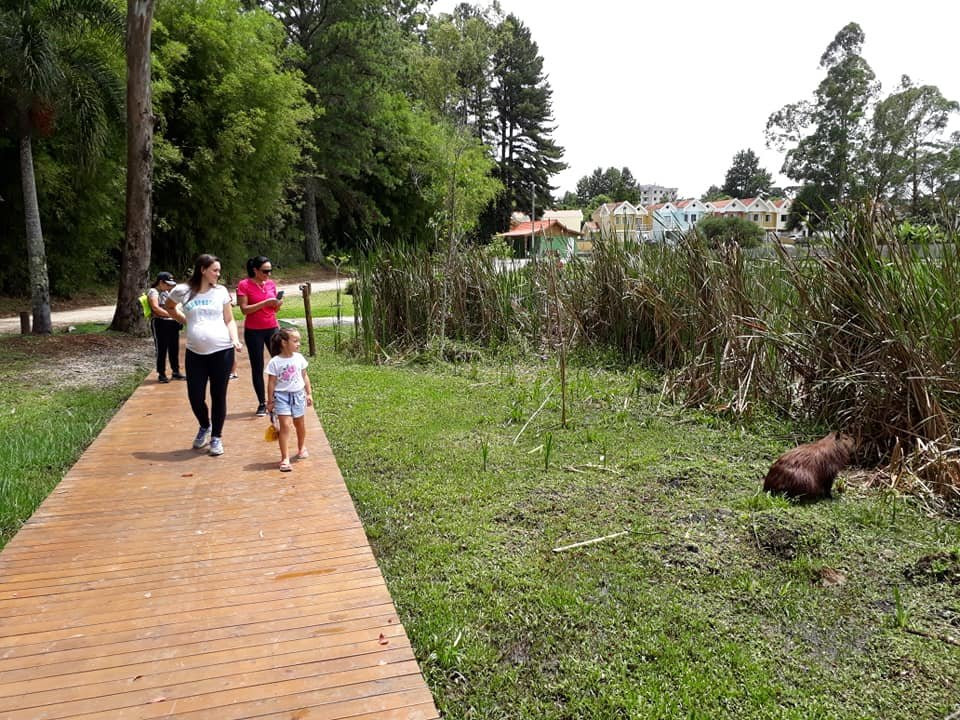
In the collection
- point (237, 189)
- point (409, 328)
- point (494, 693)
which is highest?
point (237, 189)

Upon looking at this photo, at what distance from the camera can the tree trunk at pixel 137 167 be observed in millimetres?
10672

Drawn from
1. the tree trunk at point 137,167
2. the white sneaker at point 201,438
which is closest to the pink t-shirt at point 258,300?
the white sneaker at point 201,438

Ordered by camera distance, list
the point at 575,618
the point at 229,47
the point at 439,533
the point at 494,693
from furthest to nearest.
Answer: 1. the point at 229,47
2. the point at 439,533
3. the point at 575,618
4. the point at 494,693

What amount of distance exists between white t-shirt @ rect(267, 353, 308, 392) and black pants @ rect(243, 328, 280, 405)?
3.64 feet

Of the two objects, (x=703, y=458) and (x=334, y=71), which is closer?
(x=703, y=458)

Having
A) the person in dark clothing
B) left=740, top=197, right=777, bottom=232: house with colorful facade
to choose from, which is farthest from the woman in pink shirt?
left=740, top=197, right=777, bottom=232: house with colorful facade

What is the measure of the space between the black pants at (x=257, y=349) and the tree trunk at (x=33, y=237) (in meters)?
7.94

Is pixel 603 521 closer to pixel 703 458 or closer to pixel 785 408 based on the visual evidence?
pixel 703 458

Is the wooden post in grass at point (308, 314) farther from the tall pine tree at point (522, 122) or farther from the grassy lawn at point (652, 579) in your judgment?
the tall pine tree at point (522, 122)

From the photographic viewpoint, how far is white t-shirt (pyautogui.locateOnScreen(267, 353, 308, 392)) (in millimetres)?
4355

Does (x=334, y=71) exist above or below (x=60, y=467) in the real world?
above

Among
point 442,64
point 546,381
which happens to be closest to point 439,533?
point 546,381

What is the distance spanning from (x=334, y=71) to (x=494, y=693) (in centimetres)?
2762

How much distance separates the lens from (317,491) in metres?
3.98
